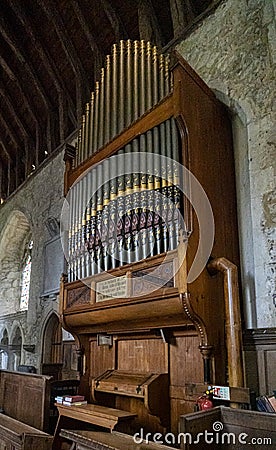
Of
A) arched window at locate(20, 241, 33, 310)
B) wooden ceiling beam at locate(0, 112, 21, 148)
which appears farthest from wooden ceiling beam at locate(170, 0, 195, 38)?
arched window at locate(20, 241, 33, 310)

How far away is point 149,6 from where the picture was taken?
5.52 meters

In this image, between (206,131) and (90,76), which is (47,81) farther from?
(206,131)

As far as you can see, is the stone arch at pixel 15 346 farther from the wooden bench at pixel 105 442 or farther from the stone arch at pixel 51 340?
the wooden bench at pixel 105 442

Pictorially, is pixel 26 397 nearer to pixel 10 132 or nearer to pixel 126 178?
pixel 126 178

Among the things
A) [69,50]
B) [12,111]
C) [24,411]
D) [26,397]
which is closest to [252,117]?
[26,397]

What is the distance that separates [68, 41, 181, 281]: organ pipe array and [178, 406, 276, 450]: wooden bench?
1.17 metres

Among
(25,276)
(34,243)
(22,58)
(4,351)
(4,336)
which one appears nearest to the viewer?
(22,58)

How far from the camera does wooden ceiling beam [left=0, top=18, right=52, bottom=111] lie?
24.1ft

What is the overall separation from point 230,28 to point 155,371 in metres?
3.21

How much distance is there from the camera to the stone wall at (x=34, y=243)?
7387 mm

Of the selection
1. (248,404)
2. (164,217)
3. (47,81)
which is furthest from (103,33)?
(248,404)

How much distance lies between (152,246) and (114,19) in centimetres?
406

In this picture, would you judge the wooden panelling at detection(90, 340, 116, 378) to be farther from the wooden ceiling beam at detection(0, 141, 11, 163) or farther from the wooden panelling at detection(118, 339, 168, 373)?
the wooden ceiling beam at detection(0, 141, 11, 163)

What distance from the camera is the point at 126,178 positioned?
3729 millimetres
